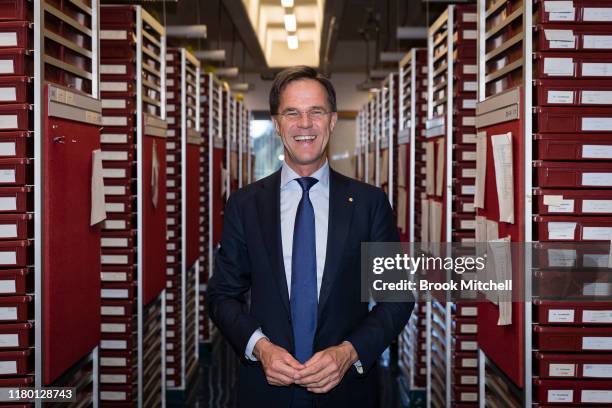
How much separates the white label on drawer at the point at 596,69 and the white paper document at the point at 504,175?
373mm

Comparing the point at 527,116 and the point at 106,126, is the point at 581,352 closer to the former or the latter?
the point at 527,116

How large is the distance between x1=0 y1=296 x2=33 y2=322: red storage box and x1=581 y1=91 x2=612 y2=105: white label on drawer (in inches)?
88.7

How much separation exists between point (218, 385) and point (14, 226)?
12.7 feet

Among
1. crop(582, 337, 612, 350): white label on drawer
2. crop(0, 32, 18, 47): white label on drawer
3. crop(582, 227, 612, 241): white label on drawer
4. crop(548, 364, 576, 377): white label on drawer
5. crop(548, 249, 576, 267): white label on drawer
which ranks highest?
crop(0, 32, 18, 47): white label on drawer

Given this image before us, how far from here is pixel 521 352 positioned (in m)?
2.86

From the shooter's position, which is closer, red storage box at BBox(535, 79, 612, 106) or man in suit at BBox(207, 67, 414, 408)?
man in suit at BBox(207, 67, 414, 408)

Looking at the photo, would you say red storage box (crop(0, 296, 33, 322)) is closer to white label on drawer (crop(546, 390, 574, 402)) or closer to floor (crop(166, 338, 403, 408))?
white label on drawer (crop(546, 390, 574, 402))

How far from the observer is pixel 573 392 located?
284cm

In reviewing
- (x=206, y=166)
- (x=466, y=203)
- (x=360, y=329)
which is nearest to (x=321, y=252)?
(x=360, y=329)

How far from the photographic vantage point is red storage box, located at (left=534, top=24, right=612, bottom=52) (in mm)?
2783

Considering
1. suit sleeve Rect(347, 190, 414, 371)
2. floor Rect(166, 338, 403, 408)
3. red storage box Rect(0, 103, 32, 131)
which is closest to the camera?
suit sleeve Rect(347, 190, 414, 371)

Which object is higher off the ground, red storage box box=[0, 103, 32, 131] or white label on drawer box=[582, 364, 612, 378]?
red storage box box=[0, 103, 32, 131]

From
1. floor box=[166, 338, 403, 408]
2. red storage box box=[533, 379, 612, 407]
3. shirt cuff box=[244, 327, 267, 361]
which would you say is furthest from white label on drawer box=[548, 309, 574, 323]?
floor box=[166, 338, 403, 408]

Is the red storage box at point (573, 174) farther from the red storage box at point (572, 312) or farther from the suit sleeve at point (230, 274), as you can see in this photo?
the suit sleeve at point (230, 274)
